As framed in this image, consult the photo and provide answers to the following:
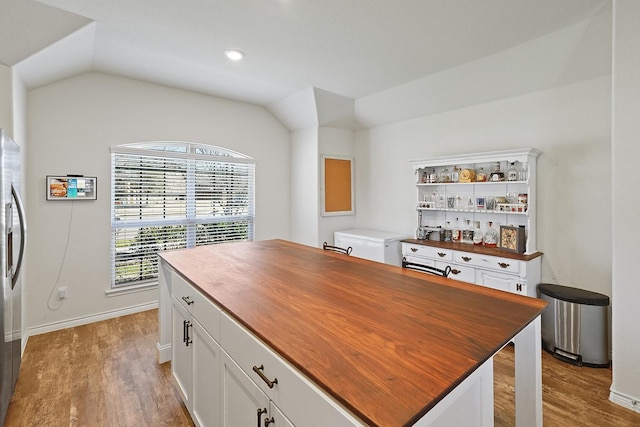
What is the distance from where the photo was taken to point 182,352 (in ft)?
6.25

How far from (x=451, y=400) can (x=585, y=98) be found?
324cm

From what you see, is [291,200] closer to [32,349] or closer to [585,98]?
[32,349]

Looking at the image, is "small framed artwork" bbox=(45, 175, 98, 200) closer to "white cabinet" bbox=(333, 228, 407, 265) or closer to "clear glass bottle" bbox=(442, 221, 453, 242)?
"white cabinet" bbox=(333, 228, 407, 265)

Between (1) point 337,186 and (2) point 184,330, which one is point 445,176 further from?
(2) point 184,330

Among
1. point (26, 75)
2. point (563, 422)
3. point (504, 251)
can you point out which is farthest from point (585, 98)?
point (26, 75)

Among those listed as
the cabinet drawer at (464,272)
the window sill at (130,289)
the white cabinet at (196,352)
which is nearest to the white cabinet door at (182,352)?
→ the white cabinet at (196,352)

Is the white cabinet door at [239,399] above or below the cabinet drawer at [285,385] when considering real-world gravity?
below

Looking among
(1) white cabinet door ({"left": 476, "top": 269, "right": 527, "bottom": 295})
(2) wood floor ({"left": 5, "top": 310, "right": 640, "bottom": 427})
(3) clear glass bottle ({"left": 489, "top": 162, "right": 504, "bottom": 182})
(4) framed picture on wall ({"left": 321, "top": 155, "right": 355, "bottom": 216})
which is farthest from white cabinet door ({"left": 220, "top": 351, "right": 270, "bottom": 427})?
(4) framed picture on wall ({"left": 321, "top": 155, "right": 355, "bottom": 216})

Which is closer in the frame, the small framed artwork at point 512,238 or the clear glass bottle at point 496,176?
the small framed artwork at point 512,238

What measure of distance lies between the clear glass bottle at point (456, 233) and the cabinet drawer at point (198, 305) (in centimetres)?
309

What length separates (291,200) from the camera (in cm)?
506

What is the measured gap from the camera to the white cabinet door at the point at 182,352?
1.78 meters

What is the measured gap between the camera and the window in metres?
3.60

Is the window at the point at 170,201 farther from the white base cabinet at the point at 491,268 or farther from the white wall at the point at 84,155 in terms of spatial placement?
the white base cabinet at the point at 491,268
